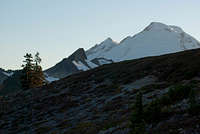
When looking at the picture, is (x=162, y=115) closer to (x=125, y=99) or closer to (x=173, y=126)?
(x=173, y=126)

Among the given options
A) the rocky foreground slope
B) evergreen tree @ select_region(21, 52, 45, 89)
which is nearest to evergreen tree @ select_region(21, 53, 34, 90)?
evergreen tree @ select_region(21, 52, 45, 89)

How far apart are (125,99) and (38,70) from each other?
54.3 m

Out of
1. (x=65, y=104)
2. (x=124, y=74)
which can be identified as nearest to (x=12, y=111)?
(x=65, y=104)

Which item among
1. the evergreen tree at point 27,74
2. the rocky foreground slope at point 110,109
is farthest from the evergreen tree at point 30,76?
the rocky foreground slope at point 110,109

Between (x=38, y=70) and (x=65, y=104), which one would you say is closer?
(x=65, y=104)

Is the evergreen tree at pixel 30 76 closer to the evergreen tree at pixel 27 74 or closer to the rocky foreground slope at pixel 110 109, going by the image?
the evergreen tree at pixel 27 74

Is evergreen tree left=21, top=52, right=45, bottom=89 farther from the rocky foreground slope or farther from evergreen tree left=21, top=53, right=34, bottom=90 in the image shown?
the rocky foreground slope

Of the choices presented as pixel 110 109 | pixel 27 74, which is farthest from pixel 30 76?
pixel 110 109

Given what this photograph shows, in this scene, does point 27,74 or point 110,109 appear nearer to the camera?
point 110,109

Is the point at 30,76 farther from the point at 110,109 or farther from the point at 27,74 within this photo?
the point at 110,109

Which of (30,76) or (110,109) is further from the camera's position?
(30,76)

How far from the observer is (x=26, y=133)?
20141 mm

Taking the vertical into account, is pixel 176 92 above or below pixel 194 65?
below

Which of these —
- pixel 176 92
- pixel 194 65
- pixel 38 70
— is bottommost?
pixel 176 92
